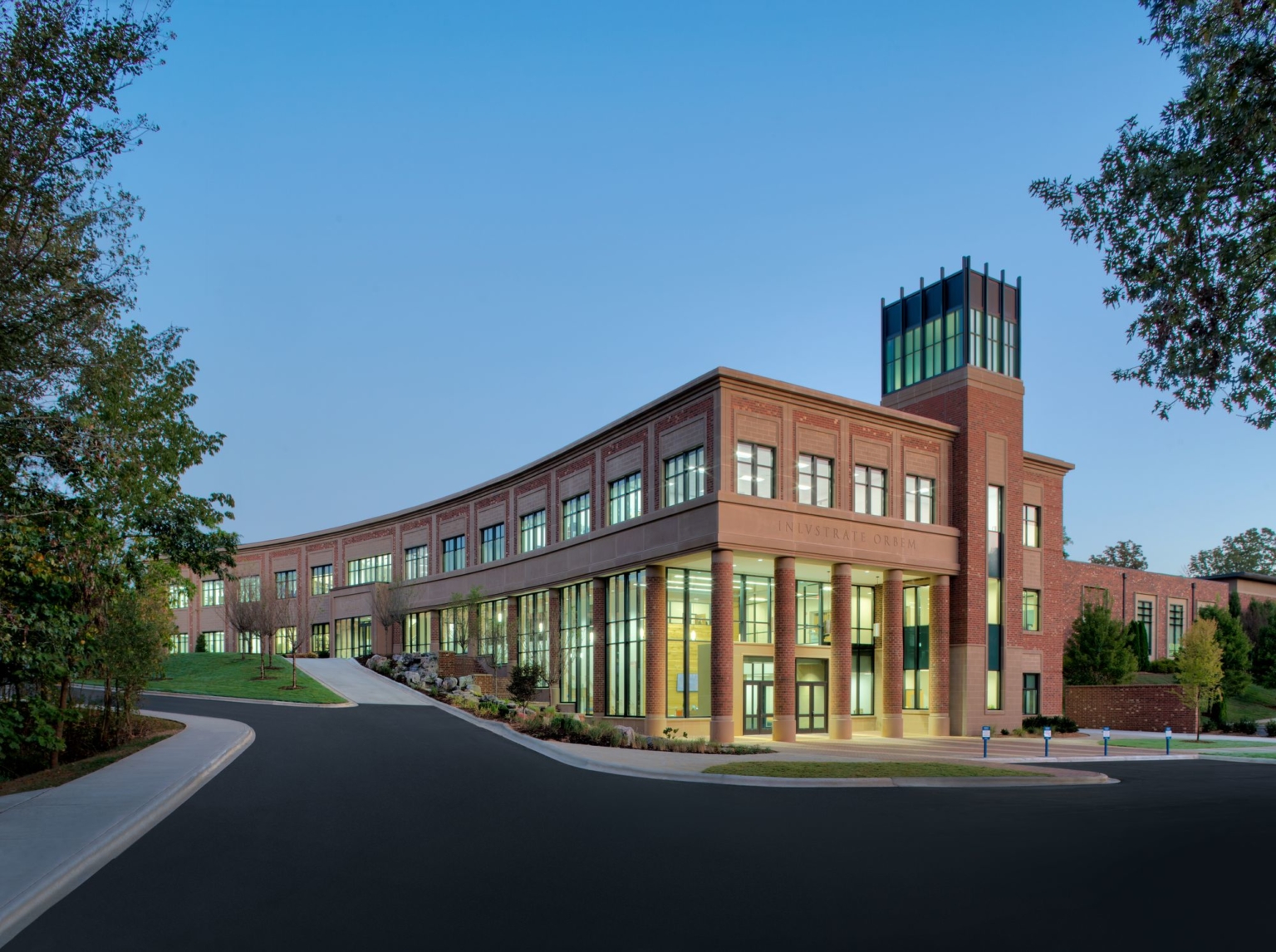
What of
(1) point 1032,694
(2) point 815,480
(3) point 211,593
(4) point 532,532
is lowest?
(1) point 1032,694

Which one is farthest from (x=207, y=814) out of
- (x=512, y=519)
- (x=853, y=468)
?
(x=512, y=519)

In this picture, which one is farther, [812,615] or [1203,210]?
[812,615]

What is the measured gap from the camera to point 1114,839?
13227mm

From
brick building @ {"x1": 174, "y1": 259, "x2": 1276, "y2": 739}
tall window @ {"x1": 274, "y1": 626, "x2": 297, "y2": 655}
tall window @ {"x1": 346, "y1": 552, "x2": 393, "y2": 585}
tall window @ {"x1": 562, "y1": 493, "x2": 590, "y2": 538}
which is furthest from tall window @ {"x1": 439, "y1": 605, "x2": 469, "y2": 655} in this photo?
tall window @ {"x1": 274, "y1": 626, "x2": 297, "y2": 655}

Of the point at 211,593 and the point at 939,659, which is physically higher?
the point at 211,593

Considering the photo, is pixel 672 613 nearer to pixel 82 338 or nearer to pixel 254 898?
pixel 82 338

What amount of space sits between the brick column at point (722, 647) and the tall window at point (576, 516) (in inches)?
456

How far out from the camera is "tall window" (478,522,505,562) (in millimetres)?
55938

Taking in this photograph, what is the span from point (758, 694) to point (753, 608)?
350 cm

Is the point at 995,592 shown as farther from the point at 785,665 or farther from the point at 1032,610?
the point at 785,665

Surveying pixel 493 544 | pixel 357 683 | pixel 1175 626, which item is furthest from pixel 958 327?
pixel 1175 626

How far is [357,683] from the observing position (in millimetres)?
46594

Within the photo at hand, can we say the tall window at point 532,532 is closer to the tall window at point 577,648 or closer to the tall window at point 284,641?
the tall window at point 577,648

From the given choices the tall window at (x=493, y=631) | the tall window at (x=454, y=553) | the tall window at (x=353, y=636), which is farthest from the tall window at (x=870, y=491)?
the tall window at (x=353, y=636)
